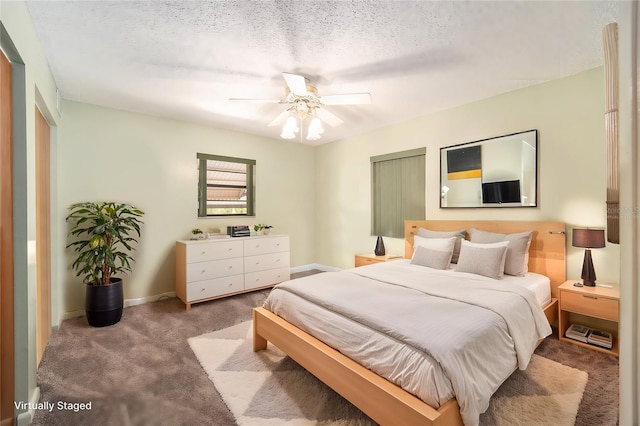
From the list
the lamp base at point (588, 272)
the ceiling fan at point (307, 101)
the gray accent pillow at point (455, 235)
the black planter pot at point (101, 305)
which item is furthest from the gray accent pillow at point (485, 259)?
the black planter pot at point (101, 305)

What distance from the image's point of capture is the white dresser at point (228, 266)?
366 centimetres

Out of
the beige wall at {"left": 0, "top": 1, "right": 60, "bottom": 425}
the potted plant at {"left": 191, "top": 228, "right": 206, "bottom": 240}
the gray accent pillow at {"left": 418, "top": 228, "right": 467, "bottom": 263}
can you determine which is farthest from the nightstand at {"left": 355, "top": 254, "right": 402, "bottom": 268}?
the beige wall at {"left": 0, "top": 1, "right": 60, "bottom": 425}

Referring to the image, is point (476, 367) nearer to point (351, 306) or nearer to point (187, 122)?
point (351, 306)

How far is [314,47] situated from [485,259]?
8.07ft

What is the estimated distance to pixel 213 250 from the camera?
3834 mm

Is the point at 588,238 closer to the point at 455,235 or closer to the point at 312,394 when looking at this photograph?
the point at 455,235

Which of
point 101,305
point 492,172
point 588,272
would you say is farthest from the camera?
point 492,172

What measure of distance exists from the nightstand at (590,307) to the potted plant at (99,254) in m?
4.37

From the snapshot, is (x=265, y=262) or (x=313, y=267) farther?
(x=313, y=267)

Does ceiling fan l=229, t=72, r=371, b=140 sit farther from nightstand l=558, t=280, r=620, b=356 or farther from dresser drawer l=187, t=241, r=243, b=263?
nightstand l=558, t=280, r=620, b=356

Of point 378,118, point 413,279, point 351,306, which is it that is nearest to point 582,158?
point 413,279

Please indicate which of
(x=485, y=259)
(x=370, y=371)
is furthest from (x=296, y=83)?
(x=485, y=259)

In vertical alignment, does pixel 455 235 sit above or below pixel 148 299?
above

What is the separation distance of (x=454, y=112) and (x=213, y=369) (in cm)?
380
